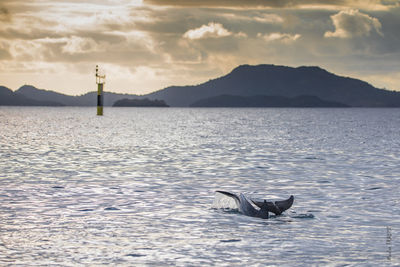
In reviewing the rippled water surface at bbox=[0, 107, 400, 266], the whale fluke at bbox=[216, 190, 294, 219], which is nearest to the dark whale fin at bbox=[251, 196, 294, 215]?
the whale fluke at bbox=[216, 190, 294, 219]

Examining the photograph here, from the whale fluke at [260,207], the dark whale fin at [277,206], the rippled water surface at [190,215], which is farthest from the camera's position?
the dark whale fin at [277,206]

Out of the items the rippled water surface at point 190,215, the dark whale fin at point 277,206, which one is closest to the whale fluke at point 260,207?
the dark whale fin at point 277,206

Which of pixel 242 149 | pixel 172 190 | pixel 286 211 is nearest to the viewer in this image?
pixel 286 211

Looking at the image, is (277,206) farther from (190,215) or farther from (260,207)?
(190,215)

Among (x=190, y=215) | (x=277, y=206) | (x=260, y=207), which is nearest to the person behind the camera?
(x=260, y=207)

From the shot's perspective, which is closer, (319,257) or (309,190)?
(319,257)

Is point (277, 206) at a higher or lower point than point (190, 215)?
higher

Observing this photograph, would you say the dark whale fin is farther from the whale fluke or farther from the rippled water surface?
the rippled water surface

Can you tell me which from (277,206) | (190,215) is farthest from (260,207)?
(190,215)

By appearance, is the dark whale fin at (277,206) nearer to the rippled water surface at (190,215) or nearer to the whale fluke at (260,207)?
the whale fluke at (260,207)

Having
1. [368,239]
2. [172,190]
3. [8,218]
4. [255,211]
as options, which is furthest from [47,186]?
[368,239]

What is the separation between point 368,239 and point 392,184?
46.0ft

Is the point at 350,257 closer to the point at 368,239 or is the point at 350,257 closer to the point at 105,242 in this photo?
the point at 368,239

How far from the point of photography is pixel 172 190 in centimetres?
2709
